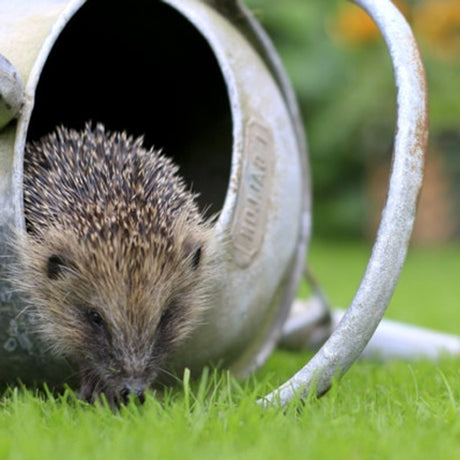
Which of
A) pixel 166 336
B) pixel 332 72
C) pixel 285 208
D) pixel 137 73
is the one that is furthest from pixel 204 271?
pixel 332 72

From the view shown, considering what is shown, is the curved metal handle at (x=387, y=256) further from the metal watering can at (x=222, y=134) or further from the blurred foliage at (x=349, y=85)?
the blurred foliage at (x=349, y=85)

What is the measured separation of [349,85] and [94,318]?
12180mm

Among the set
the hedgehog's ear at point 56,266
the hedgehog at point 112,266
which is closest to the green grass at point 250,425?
the hedgehog at point 112,266

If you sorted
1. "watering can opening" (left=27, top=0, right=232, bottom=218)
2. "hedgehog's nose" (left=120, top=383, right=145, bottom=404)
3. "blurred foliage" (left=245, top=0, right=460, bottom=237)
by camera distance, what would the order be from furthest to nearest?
"blurred foliage" (left=245, top=0, right=460, bottom=237) < "watering can opening" (left=27, top=0, right=232, bottom=218) < "hedgehog's nose" (left=120, top=383, right=145, bottom=404)

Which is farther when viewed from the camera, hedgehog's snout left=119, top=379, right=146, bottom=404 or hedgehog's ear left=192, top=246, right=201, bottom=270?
hedgehog's ear left=192, top=246, right=201, bottom=270

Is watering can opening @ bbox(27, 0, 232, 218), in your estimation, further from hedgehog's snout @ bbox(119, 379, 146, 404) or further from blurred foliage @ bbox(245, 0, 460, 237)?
blurred foliage @ bbox(245, 0, 460, 237)

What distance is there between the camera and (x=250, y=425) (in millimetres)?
2477

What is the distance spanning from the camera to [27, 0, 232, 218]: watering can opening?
13.9 feet

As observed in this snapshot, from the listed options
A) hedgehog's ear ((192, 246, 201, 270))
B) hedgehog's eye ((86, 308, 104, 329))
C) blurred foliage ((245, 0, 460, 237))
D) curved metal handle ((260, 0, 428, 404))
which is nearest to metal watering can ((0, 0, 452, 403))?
curved metal handle ((260, 0, 428, 404))

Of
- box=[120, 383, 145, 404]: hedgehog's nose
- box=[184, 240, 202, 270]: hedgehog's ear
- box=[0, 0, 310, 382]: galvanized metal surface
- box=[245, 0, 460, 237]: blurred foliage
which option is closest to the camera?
box=[120, 383, 145, 404]: hedgehog's nose

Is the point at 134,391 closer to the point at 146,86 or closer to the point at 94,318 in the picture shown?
the point at 94,318

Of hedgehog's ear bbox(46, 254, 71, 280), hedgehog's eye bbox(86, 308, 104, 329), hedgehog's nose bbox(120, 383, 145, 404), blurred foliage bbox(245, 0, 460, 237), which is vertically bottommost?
hedgehog's nose bbox(120, 383, 145, 404)

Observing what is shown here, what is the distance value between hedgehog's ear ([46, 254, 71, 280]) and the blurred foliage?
10737 millimetres

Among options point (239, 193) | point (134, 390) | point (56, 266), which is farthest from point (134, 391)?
point (239, 193)
